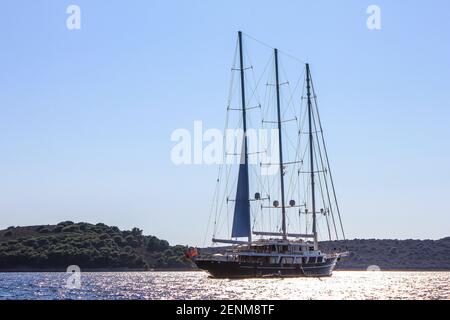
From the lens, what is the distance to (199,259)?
11775 centimetres

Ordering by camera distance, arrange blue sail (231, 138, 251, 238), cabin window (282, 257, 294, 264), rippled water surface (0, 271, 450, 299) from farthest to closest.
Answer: cabin window (282, 257, 294, 264), blue sail (231, 138, 251, 238), rippled water surface (0, 271, 450, 299)

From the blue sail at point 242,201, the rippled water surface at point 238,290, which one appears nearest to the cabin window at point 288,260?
the rippled water surface at point 238,290

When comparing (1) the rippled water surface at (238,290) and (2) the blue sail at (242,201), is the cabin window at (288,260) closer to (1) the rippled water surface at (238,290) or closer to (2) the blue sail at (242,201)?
(1) the rippled water surface at (238,290)

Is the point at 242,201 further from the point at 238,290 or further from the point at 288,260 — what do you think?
the point at 238,290

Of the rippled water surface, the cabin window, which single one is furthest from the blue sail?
the cabin window

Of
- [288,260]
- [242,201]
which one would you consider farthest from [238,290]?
[288,260]

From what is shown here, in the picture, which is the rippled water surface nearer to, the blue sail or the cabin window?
the cabin window

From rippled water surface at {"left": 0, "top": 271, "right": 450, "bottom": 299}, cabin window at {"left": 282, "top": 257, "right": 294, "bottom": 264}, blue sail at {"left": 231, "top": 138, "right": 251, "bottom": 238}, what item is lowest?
rippled water surface at {"left": 0, "top": 271, "right": 450, "bottom": 299}
